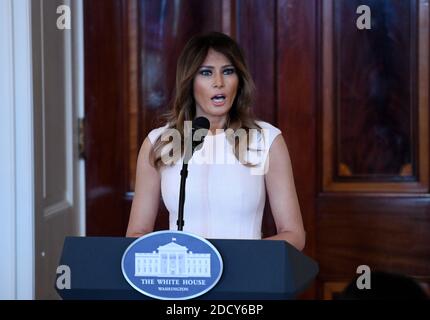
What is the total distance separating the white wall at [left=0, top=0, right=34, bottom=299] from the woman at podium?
1.15 feet

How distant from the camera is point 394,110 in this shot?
2020mm

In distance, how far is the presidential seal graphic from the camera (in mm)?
956

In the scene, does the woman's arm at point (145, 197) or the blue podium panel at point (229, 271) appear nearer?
the blue podium panel at point (229, 271)

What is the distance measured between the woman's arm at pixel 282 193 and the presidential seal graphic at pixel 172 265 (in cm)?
52

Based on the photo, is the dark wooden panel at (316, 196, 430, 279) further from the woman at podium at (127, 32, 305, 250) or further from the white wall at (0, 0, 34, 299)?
the white wall at (0, 0, 34, 299)

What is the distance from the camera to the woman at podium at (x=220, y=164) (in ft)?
4.97

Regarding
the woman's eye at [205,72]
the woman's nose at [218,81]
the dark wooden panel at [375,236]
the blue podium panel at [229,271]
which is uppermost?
Result: the woman's eye at [205,72]

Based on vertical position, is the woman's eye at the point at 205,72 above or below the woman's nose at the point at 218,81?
above

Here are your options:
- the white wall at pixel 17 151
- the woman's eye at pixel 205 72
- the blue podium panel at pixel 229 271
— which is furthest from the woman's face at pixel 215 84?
the blue podium panel at pixel 229 271

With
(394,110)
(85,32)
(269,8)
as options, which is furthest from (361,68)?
(85,32)

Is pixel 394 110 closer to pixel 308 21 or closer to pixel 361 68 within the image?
pixel 361 68

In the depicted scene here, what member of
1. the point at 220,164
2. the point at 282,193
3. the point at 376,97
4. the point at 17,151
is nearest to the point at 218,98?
the point at 220,164

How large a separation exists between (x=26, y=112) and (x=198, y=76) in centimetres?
48

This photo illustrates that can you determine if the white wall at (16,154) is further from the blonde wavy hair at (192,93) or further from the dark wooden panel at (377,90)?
the dark wooden panel at (377,90)
